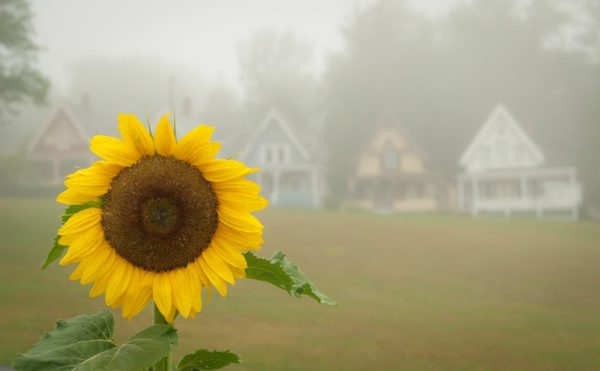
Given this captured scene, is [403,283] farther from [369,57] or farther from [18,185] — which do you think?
[369,57]

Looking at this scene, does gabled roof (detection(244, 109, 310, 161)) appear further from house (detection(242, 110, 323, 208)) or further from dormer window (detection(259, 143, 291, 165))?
dormer window (detection(259, 143, 291, 165))

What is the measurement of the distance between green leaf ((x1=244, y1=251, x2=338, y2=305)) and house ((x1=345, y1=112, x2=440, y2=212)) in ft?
86.5

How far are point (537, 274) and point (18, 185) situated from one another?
37.9 ft

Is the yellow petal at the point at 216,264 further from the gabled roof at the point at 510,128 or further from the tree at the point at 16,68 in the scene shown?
the gabled roof at the point at 510,128

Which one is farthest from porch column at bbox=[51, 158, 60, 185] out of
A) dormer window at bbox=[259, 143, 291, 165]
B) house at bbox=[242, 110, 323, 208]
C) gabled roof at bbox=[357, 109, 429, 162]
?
gabled roof at bbox=[357, 109, 429, 162]

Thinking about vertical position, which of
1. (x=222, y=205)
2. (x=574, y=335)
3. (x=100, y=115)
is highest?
(x=100, y=115)

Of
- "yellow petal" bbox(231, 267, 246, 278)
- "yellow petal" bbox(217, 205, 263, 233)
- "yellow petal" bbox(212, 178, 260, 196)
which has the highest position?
"yellow petal" bbox(212, 178, 260, 196)

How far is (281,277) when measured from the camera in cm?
118

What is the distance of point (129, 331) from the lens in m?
5.44

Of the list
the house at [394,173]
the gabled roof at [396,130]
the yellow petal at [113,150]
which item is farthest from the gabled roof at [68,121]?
the yellow petal at [113,150]

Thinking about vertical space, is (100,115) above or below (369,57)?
below

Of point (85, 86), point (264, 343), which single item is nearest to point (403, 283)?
point (264, 343)

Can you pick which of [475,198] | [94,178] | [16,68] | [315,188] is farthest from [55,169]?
[94,178]

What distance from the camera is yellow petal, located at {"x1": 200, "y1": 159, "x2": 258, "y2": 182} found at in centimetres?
111
